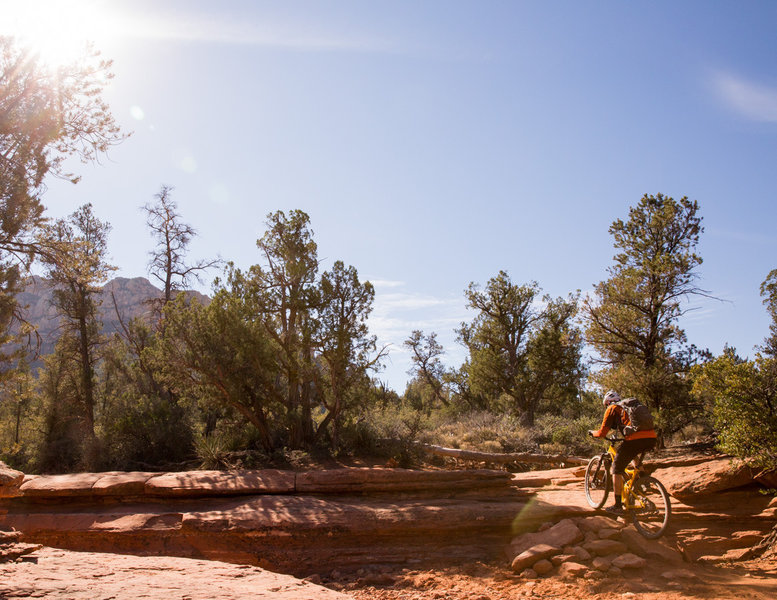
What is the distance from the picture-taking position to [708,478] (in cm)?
959

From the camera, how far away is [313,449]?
17.8 m

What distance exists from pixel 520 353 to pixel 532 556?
22974 millimetres

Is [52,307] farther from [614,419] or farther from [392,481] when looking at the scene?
[614,419]

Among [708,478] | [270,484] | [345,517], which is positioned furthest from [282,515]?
[708,478]

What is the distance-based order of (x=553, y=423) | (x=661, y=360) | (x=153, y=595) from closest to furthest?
(x=153, y=595) → (x=661, y=360) → (x=553, y=423)

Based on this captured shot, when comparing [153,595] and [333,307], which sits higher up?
[333,307]

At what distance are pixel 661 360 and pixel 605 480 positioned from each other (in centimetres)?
835

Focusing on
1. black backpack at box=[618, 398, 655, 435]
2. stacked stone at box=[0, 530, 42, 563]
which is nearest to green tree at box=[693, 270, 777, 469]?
black backpack at box=[618, 398, 655, 435]

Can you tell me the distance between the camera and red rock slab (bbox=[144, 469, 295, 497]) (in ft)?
38.8

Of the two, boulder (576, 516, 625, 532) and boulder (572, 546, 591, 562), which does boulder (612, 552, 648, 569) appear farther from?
boulder (576, 516, 625, 532)

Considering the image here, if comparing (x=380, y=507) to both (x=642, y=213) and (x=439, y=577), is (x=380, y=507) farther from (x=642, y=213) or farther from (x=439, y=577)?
(x=642, y=213)

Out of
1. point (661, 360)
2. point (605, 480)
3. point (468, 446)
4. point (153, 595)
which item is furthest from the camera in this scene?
point (468, 446)

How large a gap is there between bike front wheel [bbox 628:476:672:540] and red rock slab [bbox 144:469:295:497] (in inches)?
288

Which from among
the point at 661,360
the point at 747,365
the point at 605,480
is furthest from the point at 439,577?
the point at 661,360
